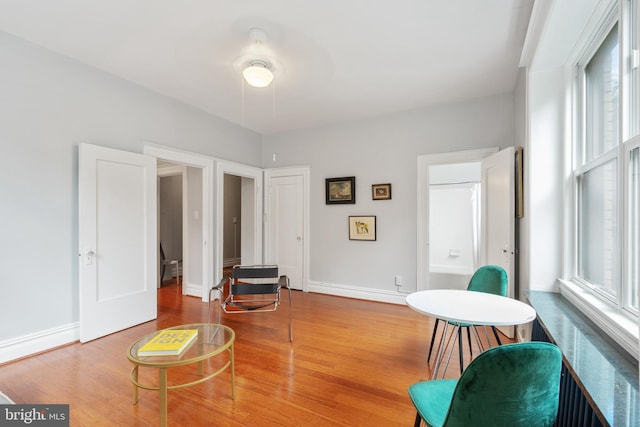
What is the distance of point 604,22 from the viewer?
1.68 meters

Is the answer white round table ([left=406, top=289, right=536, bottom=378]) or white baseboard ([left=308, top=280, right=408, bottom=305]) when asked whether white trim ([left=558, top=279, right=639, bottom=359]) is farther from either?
white baseboard ([left=308, top=280, right=408, bottom=305])

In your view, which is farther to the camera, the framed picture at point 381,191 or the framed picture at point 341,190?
the framed picture at point 341,190

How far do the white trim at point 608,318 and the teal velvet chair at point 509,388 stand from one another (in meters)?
0.60

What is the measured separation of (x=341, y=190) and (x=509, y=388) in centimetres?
372

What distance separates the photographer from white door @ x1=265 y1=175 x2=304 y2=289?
485 centimetres

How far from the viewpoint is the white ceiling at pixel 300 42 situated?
6.85 ft

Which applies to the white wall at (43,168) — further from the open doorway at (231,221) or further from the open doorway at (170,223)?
the open doorway at (231,221)

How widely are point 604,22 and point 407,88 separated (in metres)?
1.84

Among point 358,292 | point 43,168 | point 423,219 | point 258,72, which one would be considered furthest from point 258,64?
point 358,292

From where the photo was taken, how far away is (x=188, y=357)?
1691 mm

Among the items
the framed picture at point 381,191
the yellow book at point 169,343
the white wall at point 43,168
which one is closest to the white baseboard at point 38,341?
the white wall at point 43,168

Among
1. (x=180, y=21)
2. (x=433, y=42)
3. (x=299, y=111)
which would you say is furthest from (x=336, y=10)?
(x=299, y=111)

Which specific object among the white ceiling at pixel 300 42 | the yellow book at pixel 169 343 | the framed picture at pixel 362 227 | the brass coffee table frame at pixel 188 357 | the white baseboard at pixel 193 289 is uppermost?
the white ceiling at pixel 300 42

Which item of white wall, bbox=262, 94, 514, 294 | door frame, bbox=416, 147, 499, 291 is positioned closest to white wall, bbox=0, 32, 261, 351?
white wall, bbox=262, 94, 514, 294
